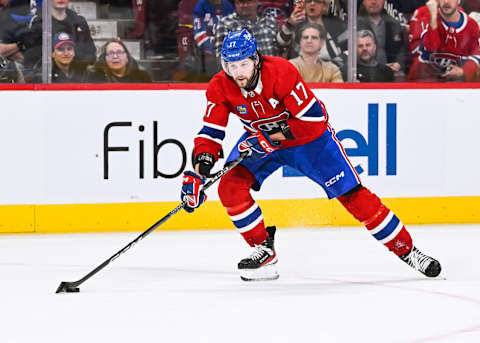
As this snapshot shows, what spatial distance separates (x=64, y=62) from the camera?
17.7 ft

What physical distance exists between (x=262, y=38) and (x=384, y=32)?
82cm

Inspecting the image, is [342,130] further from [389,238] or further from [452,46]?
[389,238]

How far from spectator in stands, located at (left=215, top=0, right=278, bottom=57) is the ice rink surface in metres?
1.23

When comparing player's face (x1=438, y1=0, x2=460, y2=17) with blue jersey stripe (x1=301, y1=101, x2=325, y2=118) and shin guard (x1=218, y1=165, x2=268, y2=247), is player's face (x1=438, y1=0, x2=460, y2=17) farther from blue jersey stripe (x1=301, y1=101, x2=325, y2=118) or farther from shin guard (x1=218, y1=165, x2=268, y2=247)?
shin guard (x1=218, y1=165, x2=268, y2=247)

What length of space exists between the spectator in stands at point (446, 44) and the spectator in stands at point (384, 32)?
116 millimetres

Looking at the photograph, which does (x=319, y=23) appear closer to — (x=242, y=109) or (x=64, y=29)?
(x=64, y=29)

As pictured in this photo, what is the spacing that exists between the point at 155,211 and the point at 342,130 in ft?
4.29

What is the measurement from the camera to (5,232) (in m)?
5.32

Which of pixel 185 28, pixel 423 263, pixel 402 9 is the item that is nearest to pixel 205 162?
pixel 423 263

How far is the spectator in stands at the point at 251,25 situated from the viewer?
5.53m

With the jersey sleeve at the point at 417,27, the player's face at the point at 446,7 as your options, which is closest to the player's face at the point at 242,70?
the jersey sleeve at the point at 417,27

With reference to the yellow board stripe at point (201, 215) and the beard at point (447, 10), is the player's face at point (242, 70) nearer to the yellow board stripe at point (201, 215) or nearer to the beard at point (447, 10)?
the yellow board stripe at point (201, 215)

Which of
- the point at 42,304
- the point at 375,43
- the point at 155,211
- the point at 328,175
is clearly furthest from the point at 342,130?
the point at 42,304

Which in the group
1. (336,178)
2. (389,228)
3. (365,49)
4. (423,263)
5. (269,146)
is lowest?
(423,263)
